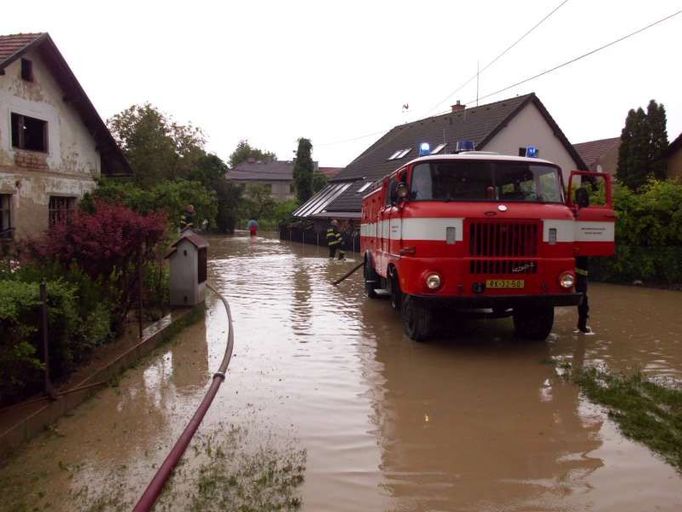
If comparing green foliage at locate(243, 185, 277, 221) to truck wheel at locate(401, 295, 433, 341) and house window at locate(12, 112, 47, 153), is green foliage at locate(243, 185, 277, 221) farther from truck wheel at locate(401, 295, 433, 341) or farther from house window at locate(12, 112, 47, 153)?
truck wheel at locate(401, 295, 433, 341)

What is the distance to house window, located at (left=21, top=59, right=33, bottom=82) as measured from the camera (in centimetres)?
1605

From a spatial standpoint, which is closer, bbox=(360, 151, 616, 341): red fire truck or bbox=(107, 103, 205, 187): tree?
bbox=(360, 151, 616, 341): red fire truck

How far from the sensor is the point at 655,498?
12.2 feet

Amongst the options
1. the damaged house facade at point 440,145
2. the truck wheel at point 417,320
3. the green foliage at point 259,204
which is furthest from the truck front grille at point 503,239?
the green foliage at point 259,204

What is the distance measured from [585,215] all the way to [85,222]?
658cm

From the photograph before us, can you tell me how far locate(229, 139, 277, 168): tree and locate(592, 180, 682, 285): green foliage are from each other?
96.8 metres

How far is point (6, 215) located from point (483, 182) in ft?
44.4

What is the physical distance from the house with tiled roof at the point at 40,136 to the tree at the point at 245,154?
91.0 meters

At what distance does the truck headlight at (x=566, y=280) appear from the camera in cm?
744

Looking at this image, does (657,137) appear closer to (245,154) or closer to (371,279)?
(371,279)

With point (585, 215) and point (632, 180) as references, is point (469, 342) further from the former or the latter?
point (632, 180)

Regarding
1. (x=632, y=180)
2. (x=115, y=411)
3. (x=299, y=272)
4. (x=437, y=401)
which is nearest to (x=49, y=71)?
(x=299, y=272)

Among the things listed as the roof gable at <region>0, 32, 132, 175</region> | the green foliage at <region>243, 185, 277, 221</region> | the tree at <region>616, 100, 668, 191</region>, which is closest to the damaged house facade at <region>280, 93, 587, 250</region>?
the tree at <region>616, 100, 668, 191</region>

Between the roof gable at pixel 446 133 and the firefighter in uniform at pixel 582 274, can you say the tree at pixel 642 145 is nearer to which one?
the roof gable at pixel 446 133
